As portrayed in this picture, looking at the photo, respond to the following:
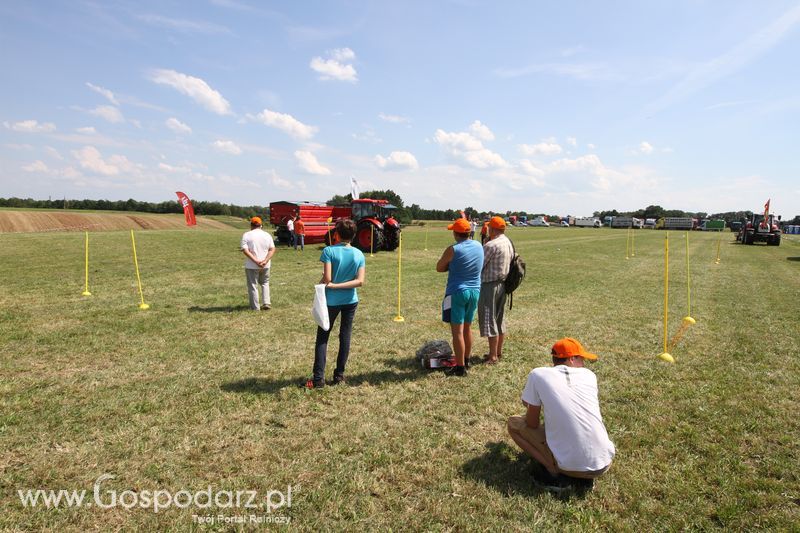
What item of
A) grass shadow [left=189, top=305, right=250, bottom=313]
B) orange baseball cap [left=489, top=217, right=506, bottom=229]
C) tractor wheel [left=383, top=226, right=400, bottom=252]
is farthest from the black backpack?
tractor wheel [left=383, top=226, right=400, bottom=252]

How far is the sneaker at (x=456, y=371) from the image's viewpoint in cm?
539

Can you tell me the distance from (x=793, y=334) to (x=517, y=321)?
199 inches

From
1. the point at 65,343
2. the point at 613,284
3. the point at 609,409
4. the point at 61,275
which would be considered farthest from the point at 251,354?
the point at 613,284

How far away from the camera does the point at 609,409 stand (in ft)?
15.1

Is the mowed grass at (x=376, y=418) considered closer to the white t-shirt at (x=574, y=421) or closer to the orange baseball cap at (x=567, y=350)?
the white t-shirt at (x=574, y=421)

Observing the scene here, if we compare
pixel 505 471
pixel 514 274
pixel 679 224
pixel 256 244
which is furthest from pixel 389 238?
pixel 679 224

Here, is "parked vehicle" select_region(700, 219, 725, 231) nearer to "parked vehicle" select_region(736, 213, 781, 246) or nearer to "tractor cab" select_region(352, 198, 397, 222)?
"parked vehicle" select_region(736, 213, 781, 246)

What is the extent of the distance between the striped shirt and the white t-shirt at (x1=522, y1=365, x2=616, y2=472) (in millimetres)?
2417

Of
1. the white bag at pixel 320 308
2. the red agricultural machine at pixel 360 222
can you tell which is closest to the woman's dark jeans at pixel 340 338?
the white bag at pixel 320 308

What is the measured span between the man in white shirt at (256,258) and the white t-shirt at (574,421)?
253 inches

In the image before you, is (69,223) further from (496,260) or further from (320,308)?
(496,260)

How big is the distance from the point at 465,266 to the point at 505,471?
238 cm

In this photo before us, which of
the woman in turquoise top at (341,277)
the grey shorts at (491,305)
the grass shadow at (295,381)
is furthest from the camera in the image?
the grey shorts at (491,305)

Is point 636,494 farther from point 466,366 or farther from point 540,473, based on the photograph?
point 466,366
